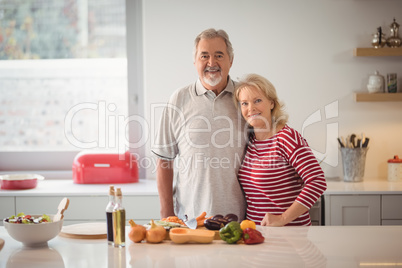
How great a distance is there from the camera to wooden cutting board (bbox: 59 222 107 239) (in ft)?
6.54

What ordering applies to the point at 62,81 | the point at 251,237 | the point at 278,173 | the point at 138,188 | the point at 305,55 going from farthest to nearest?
the point at 62,81 → the point at 305,55 → the point at 138,188 → the point at 278,173 → the point at 251,237

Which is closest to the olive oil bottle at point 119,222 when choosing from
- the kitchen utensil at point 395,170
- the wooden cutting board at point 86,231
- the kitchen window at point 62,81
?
the wooden cutting board at point 86,231

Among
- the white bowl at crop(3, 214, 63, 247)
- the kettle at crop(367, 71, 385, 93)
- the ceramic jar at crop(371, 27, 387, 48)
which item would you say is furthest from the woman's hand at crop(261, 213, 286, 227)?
the ceramic jar at crop(371, 27, 387, 48)

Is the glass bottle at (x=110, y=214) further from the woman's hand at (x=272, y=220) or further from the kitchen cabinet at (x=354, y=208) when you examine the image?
the kitchen cabinet at (x=354, y=208)

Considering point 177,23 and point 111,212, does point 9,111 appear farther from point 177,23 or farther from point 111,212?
point 111,212

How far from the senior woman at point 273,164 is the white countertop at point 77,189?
954 millimetres

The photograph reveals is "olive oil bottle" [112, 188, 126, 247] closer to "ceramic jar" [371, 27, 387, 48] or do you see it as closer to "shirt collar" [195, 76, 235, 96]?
"shirt collar" [195, 76, 235, 96]

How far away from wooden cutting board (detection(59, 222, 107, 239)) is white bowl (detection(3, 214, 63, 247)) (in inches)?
5.2

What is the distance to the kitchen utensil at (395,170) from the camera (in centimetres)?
352

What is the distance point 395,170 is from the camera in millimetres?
3523

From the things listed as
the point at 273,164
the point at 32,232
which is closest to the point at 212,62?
the point at 273,164

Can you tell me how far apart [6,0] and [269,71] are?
2041mm

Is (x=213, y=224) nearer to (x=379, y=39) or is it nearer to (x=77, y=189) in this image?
(x=77, y=189)

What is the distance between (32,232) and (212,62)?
4.00ft
